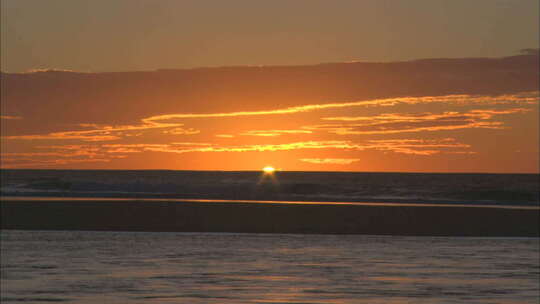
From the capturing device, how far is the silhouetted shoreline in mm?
41906

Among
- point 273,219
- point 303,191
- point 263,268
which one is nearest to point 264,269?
point 263,268

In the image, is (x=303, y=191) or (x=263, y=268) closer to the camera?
(x=263, y=268)

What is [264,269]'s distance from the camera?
1040 inches

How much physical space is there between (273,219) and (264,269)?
67.8 ft

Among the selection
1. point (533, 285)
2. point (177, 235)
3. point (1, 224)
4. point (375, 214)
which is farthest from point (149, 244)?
point (375, 214)

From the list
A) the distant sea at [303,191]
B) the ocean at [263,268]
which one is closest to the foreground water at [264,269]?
the ocean at [263,268]

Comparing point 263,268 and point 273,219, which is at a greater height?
point 273,219

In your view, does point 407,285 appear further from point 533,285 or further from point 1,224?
point 1,224

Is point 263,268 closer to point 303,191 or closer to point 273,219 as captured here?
point 273,219

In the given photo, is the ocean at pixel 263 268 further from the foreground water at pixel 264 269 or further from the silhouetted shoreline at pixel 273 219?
the silhouetted shoreline at pixel 273 219

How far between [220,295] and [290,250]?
11.2 metres

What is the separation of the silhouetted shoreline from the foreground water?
3.78 metres

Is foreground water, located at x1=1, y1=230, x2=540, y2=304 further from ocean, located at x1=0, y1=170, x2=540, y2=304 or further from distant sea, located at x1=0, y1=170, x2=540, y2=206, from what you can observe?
distant sea, located at x1=0, y1=170, x2=540, y2=206

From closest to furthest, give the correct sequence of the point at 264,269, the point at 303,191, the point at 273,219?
the point at 264,269 < the point at 273,219 < the point at 303,191
